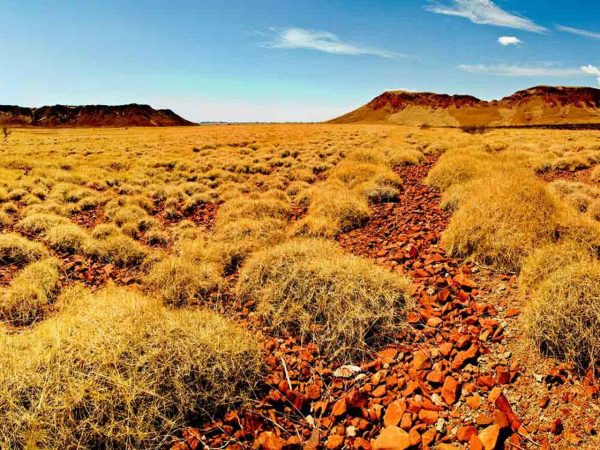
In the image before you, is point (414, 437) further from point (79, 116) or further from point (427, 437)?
point (79, 116)

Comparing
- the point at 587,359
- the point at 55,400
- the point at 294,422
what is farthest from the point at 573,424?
the point at 55,400

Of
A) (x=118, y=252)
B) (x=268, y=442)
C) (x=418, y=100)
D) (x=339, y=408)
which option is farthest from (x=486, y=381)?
(x=418, y=100)

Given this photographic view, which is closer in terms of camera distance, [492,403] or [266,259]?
[492,403]

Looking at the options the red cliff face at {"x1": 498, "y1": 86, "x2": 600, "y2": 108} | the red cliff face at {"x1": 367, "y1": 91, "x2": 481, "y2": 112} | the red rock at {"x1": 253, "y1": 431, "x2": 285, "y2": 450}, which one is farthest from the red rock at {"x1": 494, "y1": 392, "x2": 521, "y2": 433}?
the red cliff face at {"x1": 367, "y1": 91, "x2": 481, "y2": 112}

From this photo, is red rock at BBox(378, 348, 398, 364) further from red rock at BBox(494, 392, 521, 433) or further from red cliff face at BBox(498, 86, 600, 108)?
red cliff face at BBox(498, 86, 600, 108)

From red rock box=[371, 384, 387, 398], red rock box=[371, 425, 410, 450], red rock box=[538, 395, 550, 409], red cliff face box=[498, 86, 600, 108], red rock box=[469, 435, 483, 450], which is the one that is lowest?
red rock box=[371, 425, 410, 450]

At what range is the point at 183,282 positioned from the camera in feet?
19.0

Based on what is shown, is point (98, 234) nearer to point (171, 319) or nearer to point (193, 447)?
point (171, 319)

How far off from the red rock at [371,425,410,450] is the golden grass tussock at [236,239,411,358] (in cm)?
100

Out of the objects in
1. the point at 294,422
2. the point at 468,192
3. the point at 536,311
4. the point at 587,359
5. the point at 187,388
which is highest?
the point at 468,192

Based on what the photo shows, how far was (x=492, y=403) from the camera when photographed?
3111 mm

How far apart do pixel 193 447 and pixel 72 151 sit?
3518 cm

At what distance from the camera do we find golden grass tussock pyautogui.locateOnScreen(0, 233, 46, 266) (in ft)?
23.3

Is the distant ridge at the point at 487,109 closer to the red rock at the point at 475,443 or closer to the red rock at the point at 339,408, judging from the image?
the red rock at the point at 339,408
